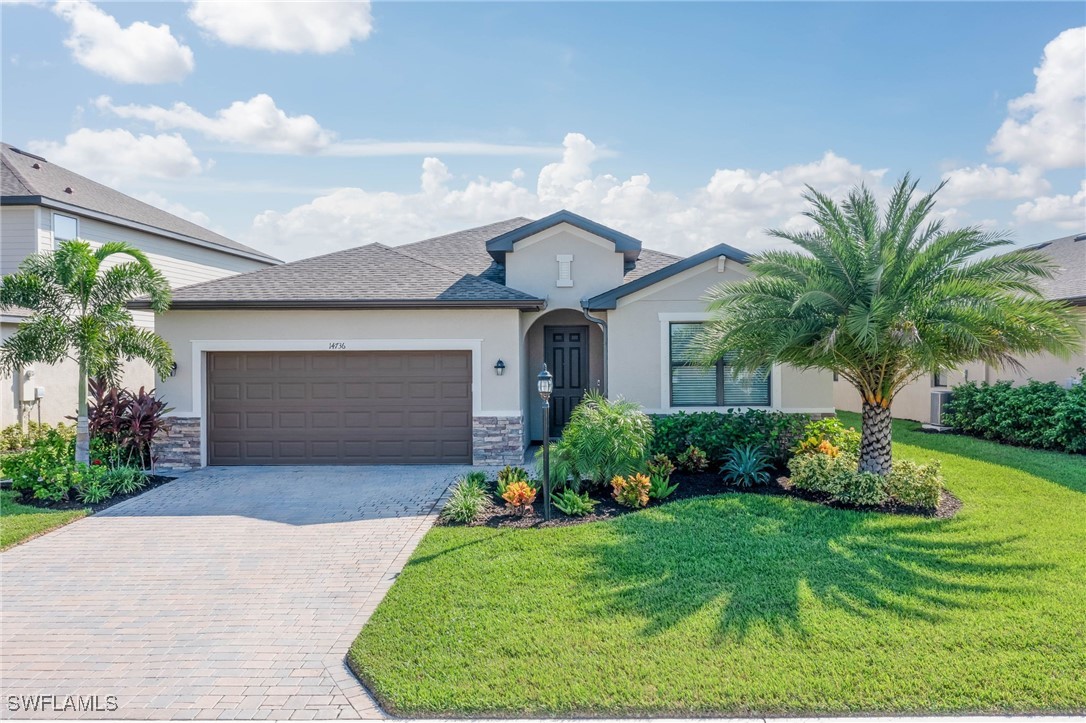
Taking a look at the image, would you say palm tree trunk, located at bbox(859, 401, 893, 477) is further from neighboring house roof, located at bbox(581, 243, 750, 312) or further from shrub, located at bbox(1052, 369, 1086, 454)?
shrub, located at bbox(1052, 369, 1086, 454)

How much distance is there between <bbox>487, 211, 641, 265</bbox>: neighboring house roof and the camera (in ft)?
39.0

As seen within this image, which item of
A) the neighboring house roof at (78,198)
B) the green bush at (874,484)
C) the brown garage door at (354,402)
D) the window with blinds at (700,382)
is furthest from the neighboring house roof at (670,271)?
the neighboring house roof at (78,198)

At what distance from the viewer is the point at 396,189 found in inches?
562

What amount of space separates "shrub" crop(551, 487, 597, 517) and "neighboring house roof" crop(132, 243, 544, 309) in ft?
→ 13.5

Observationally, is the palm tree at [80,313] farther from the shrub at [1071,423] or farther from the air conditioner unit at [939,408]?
the air conditioner unit at [939,408]

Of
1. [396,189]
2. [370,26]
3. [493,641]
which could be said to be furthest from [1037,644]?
[396,189]

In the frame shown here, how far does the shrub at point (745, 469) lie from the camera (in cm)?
901

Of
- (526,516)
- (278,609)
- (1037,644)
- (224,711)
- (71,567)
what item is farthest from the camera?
(526,516)

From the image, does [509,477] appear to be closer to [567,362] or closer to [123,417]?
[567,362]

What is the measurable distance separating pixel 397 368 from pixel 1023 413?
12573mm

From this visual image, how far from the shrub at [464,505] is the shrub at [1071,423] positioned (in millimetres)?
10951

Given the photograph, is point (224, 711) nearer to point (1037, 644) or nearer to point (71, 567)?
point (71, 567)

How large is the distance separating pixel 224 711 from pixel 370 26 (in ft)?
34.9

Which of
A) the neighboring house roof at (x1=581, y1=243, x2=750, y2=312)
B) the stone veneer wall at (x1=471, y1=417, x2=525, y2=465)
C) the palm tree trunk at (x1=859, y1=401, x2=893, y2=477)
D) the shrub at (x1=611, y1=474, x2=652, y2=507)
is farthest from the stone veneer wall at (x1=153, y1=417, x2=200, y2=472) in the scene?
the palm tree trunk at (x1=859, y1=401, x2=893, y2=477)
